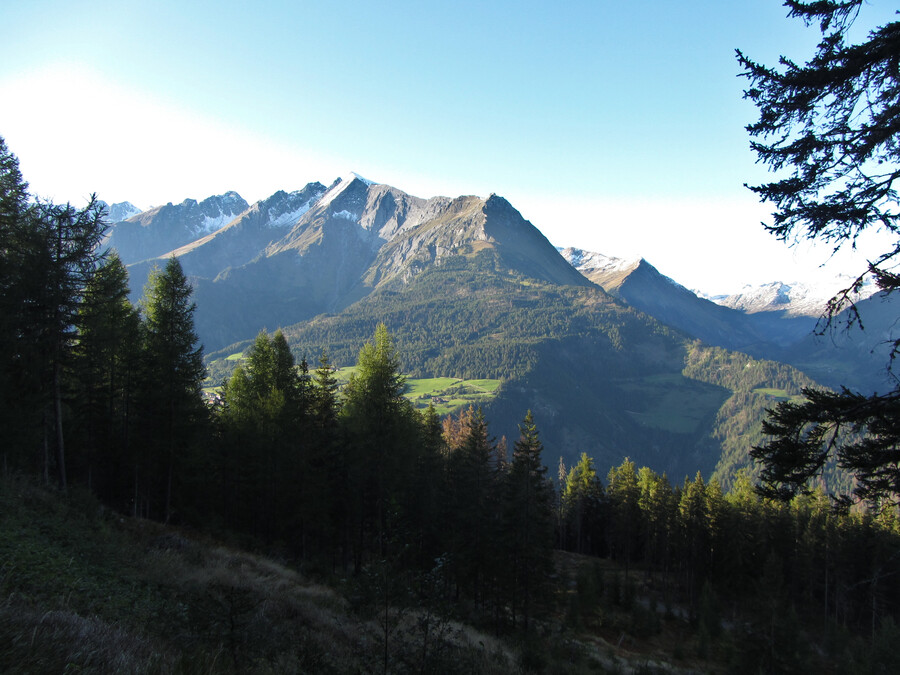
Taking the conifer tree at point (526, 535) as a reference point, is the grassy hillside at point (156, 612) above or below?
above

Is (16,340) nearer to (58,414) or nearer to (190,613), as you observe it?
(58,414)

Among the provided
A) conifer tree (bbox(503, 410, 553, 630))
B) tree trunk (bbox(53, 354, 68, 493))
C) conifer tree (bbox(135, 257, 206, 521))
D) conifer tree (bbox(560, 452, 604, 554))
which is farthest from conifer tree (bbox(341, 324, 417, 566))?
conifer tree (bbox(560, 452, 604, 554))

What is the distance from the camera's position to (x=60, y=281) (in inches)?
653

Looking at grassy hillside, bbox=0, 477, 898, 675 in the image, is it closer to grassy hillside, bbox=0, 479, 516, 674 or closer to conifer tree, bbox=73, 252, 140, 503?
grassy hillside, bbox=0, 479, 516, 674

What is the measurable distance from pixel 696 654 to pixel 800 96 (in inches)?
1467

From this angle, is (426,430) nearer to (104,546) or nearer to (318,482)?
(318,482)

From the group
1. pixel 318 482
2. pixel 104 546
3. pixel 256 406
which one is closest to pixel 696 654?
pixel 318 482

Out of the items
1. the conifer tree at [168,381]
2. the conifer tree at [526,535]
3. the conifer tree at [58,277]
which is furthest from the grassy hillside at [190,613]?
the conifer tree at [168,381]

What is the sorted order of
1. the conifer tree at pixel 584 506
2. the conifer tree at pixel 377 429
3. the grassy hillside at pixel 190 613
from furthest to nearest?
the conifer tree at pixel 584 506 → the conifer tree at pixel 377 429 → the grassy hillside at pixel 190 613

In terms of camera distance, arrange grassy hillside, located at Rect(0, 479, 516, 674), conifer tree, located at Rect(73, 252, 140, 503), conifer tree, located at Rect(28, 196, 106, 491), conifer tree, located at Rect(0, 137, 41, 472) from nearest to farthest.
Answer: grassy hillside, located at Rect(0, 479, 516, 674) < conifer tree, located at Rect(0, 137, 41, 472) < conifer tree, located at Rect(28, 196, 106, 491) < conifer tree, located at Rect(73, 252, 140, 503)

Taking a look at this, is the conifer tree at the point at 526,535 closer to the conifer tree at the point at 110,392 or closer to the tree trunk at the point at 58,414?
the tree trunk at the point at 58,414

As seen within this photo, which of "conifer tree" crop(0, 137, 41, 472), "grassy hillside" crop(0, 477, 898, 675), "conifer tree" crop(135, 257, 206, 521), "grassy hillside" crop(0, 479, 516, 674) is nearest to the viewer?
"grassy hillside" crop(0, 479, 516, 674)

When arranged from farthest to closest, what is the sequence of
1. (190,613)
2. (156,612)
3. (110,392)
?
(110,392), (156,612), (190,613)

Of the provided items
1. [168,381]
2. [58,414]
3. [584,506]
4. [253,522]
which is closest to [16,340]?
[58,414]
